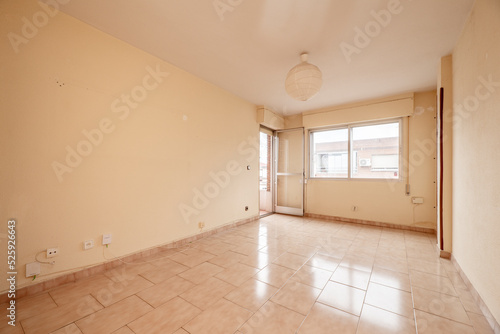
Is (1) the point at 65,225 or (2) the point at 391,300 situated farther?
(1) the point at 65,225

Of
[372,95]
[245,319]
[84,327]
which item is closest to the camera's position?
[84,327]

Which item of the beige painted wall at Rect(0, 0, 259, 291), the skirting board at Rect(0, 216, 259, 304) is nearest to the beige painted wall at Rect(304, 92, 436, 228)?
the beige painted wall at Rect(0, 0, 259, 291)

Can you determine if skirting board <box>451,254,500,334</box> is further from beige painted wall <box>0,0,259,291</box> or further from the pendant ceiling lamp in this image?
beige painted wall <box>0,0,259,291</box>

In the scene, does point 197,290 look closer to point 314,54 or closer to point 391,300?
point 391,300

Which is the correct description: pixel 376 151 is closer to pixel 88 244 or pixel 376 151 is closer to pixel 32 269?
pixel 88 244

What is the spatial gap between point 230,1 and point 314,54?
1.34 meters

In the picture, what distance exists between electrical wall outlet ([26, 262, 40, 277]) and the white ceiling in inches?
98.7

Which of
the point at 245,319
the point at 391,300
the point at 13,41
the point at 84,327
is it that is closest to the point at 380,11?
the point at 391,300

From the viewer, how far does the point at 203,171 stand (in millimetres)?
3582

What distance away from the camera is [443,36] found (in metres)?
2.37

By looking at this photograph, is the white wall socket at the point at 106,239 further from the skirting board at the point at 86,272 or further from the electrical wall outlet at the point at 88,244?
the skirting board at the point at 86,272

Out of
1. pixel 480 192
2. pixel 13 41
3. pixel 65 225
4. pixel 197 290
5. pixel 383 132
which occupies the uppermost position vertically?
pixel 13 41

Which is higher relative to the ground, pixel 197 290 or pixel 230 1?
pixel 230 1

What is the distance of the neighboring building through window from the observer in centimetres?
441
